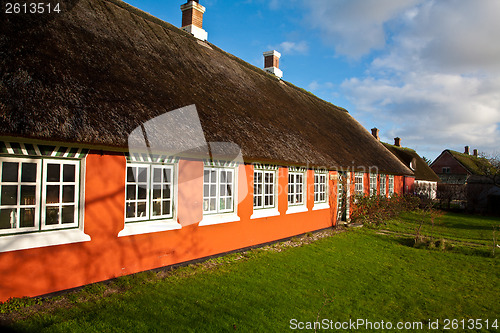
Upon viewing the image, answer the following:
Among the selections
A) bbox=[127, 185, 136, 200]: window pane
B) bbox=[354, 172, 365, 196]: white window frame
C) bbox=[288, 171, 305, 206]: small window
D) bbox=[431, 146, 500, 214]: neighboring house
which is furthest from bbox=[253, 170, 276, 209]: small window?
bbox=[431, 146, 500, 214]: neighboring house

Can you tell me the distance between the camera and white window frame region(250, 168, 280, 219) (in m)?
8.94

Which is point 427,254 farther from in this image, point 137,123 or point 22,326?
point 22,326

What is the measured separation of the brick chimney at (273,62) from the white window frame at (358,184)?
645cm

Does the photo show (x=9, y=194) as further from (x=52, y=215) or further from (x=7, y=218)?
(x=52, y=215)

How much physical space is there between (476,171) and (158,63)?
1667 inches

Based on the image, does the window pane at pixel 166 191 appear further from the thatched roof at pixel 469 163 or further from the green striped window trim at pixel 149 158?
the thatched roof at pixel 469 163

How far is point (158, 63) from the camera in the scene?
8242 mm

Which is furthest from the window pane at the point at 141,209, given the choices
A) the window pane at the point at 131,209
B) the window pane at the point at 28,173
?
the window pane at the point at 28,173

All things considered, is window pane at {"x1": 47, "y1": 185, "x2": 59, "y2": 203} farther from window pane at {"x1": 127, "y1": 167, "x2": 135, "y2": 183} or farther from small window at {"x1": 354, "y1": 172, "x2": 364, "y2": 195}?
small window at {"x1": 354, "y1": 172, "x2": 364, "y2": 195}

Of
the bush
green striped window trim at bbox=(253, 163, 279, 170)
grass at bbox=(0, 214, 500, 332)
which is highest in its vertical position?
green striped window trim at bbox=(253, 163, 279, 170)

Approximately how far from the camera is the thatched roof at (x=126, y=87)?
15.8 feet

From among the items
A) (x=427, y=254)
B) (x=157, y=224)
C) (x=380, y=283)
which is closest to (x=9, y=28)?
(x=157, y=224)

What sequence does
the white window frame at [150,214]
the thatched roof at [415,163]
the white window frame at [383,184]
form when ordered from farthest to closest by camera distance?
the thatched roof at [415,163], the white window frame at [383,184], the white window frame at [150,214]

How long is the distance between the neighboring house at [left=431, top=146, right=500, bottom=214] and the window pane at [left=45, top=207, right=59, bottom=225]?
2335 cm
